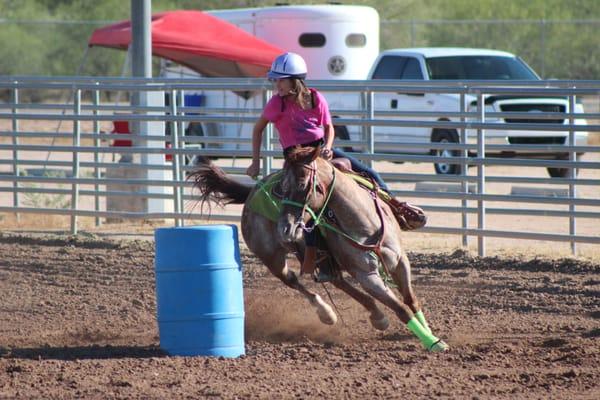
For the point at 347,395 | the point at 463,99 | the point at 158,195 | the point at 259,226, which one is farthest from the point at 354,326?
the point at 158,195

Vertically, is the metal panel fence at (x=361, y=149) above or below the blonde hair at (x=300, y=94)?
below

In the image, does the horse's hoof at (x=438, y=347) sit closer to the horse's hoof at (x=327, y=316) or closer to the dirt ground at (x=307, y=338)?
the dirt ground at (x=307, y=338)

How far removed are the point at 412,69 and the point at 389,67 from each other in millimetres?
534

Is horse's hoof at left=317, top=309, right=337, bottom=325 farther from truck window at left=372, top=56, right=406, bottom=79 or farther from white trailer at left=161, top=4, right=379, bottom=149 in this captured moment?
white trailer at left=161, top=4, right=379, bottom=149

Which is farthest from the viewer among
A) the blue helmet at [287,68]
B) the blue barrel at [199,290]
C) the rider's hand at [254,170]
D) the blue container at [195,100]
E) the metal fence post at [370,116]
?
the blue container at [195,100]

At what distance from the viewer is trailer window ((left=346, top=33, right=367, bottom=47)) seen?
839 inches

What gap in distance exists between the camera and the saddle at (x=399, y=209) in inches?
291

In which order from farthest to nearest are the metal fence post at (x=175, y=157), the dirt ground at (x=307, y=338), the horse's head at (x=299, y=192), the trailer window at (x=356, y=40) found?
the trailer window at (x=356, y=40) → the metal fence post at (x=175, y=157) → the horse's head at (x=299, y=192) → the dirt ground at (x=307, y=338)

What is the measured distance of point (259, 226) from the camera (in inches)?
295

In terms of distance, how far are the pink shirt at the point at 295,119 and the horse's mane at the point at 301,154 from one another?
1.53 ft

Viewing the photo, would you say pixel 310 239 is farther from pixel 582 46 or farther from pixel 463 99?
pixel 582 46

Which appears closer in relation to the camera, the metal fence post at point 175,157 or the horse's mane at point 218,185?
the horse's mane at point 218,185

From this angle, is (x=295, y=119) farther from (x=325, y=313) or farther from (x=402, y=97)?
(x=402, y=97)

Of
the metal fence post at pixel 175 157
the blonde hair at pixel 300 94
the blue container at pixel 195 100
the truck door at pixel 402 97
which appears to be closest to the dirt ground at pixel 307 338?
the metal fence post at pixel 175 157
